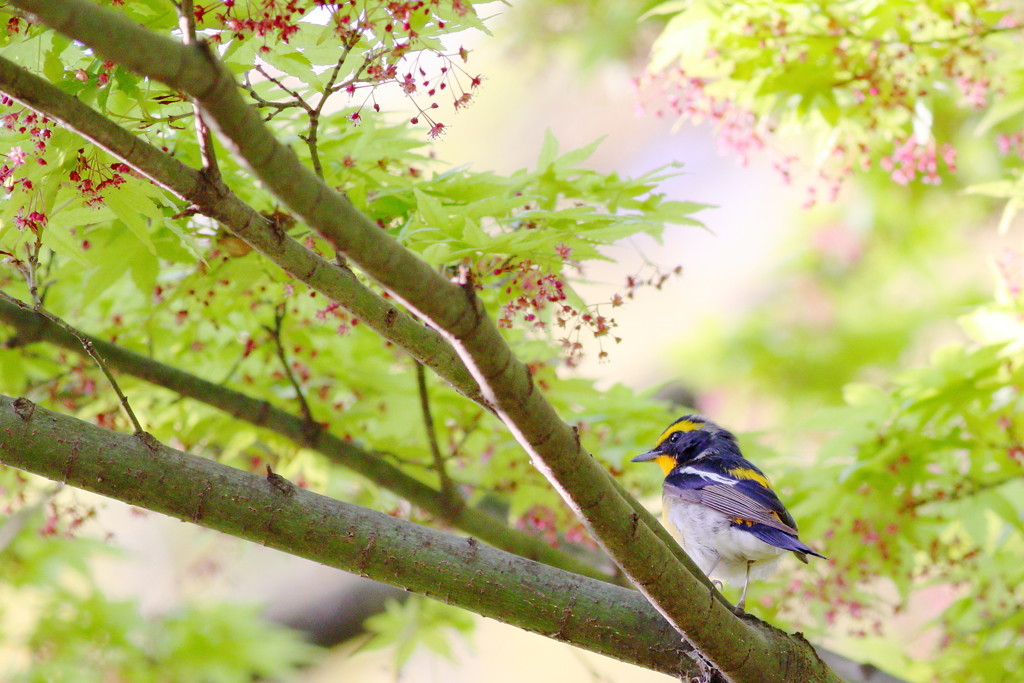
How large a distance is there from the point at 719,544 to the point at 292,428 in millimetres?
1478

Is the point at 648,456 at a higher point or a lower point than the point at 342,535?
higher

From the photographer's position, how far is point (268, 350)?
10.4ft

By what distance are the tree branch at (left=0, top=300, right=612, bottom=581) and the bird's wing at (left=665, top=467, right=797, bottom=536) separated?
0.53 m

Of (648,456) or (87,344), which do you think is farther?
(648,456)

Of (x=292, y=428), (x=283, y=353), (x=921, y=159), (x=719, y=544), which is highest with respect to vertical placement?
(x=921, y=159)

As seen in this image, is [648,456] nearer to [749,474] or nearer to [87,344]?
[749,474]

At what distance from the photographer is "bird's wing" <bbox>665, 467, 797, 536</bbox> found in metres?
2.66

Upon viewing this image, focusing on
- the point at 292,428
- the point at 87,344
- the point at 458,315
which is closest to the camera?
the point at 458,315

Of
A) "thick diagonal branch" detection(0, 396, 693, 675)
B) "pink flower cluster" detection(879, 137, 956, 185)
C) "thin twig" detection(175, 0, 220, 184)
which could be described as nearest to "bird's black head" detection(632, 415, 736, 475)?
"thick diagonal branch" detection(0, 396, 693, 675)

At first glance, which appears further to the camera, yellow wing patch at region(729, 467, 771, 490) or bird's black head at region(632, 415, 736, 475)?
bird's black head at region(632, 415, 736, 475)

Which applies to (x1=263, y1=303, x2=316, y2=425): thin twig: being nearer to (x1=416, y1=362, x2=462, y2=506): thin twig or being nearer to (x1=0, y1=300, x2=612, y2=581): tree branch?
(x1=0, y1=300, x2=612, y2=581): tree branch

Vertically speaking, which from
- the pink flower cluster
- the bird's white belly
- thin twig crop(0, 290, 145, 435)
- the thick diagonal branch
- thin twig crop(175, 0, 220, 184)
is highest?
the pink flower cluster

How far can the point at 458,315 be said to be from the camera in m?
1.38

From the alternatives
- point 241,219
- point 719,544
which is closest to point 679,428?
point 719,544
